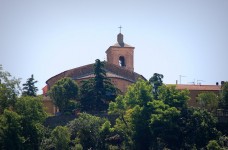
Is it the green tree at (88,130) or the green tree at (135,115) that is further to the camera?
the green tree at (135,115)

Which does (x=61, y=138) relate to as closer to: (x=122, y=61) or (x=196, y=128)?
(x=196, y=128)

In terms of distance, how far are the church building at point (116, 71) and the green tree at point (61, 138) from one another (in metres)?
13.9

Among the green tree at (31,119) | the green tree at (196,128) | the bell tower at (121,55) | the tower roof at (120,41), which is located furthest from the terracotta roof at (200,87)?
the green tree at (31,119)

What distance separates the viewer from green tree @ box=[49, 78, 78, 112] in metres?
49.5

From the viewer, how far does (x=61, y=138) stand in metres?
41.0

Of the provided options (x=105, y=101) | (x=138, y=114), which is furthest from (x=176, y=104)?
(x=105, y=101)

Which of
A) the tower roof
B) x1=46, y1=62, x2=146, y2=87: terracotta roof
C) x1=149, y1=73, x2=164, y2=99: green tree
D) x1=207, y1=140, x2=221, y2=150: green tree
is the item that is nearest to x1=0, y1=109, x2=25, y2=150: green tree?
x1=207, y1=140, x2=221, y2=150: green tree

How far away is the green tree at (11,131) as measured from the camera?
38812 mm

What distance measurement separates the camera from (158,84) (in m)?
50.8

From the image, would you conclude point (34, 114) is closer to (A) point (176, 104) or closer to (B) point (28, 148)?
(B) point (28, 148)

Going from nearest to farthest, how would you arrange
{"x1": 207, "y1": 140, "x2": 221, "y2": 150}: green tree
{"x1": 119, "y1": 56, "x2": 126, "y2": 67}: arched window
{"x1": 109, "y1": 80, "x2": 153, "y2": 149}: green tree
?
{"x1": 207, "y1": 140, "x2": 221, "y2": 150}: green tree
{"x1": 109, "y1": 80, "x2": 153, "y2": 149}: green tree
{"x1": 119, "y1": 56, "x2": 126, "y2": 67}: arched window

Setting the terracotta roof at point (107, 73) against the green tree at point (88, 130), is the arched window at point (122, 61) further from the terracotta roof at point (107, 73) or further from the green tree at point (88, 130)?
the green tree at point (88, 130)

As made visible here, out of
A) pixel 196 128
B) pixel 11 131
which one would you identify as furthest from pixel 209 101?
pixel 11 131

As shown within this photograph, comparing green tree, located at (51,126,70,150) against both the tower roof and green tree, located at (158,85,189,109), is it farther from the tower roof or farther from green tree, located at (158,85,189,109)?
the tower roof
